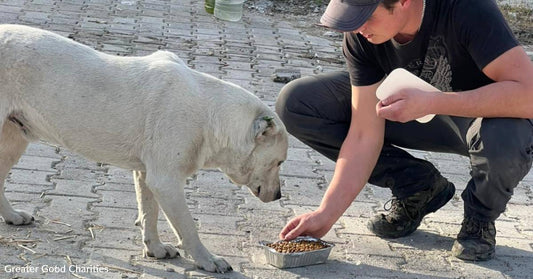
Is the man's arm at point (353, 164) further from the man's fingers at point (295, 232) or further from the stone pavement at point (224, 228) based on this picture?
the stone pavement at point (224, 228)

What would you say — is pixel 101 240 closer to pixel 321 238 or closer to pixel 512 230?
pixel 321 238

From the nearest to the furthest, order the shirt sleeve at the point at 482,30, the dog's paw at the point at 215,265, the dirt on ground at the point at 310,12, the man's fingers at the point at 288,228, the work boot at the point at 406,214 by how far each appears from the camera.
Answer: the shirt sleeve at the point at 482,30
the dog's paw at the point at 215,265
the man's fingers at the point at 288,228
the work boot at the point at 406,214
the dirt on ground at the point at 310,12

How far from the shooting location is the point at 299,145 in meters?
6.71

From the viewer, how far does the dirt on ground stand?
10.7 metres

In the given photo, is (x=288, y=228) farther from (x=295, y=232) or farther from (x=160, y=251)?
(x=160, y=251)

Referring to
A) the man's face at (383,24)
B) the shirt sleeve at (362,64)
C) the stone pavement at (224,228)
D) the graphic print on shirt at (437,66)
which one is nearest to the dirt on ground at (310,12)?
the stone pavement at (224,228)

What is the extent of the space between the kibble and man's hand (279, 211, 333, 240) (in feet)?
0.13

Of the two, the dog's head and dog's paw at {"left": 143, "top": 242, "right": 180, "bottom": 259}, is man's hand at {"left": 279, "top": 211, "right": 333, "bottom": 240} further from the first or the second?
dog's paw at {"left": 143, "top": 242, "right": 180, "bottom": 259}

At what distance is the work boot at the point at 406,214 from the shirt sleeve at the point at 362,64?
75 cm

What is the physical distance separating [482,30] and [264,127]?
3.74 feet

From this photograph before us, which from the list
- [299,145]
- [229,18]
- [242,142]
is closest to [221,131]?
[242,142]

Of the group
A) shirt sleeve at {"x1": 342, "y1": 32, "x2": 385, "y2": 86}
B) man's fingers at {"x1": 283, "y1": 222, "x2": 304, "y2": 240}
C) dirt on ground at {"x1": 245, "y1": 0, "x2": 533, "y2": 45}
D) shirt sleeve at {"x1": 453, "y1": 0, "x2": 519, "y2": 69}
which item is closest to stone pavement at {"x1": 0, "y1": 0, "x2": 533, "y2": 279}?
man's fingers at {"x1": 283, "y1": 222, "x2": 304, "y2": 240}

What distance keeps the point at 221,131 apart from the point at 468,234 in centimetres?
144

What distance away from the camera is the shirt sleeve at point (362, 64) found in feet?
15.8
